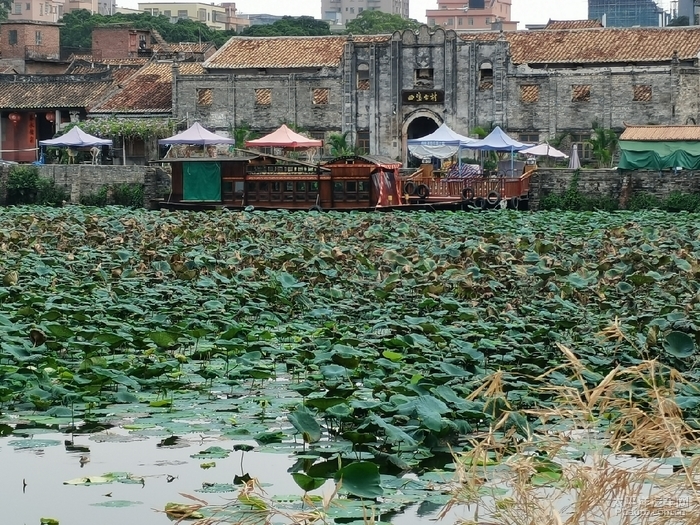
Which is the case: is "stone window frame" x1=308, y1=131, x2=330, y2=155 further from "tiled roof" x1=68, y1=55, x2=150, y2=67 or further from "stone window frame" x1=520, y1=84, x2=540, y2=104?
"tiled roof" x1=68, y1=55, x2=150, y2=67

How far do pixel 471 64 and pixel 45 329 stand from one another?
33488 mm

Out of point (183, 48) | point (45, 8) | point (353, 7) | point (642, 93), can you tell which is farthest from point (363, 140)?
point (353, 7)

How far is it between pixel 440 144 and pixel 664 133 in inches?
247

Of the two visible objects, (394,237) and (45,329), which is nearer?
(45,329)

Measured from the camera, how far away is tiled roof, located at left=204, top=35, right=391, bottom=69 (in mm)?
46781

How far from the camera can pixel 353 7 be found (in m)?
181

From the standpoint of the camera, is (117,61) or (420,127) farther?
(117,61)

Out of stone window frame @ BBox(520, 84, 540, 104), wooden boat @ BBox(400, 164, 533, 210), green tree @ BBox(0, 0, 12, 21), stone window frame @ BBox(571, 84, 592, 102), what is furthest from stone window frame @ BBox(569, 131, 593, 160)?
green tree @ BBox(0, 0, 12, 21)

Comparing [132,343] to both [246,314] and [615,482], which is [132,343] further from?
[615,482]

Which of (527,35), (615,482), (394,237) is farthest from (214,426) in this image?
(527,35)

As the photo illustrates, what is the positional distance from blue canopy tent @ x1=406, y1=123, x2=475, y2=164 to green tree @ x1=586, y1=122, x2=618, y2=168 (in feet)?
15.7

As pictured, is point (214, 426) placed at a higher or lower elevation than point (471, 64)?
lower

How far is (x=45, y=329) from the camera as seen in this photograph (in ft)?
39.7

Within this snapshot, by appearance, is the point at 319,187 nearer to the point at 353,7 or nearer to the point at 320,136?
the point at 320,136
